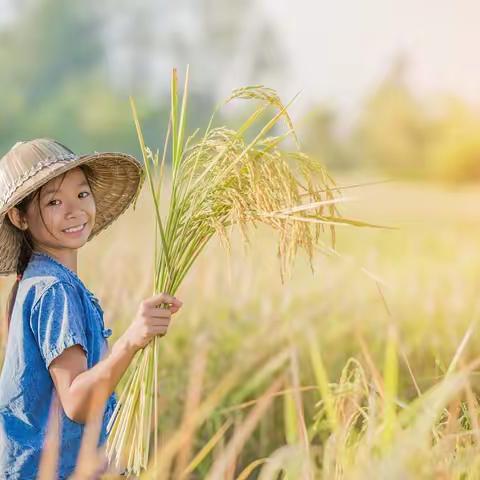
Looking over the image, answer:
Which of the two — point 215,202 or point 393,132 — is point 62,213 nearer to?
point 215,202

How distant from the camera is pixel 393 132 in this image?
24984mm

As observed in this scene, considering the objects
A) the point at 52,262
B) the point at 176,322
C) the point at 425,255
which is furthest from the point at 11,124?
the point at 52,262

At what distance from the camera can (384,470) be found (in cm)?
134

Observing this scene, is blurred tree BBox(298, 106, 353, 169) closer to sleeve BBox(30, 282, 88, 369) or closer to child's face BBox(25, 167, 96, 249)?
child's face BBox(25, 167, 96, 249)

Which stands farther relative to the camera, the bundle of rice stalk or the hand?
the bundle of rice stalk

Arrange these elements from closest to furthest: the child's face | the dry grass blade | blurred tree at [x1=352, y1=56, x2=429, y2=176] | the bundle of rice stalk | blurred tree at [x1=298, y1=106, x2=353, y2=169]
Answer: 1. the dry grass blade
2. the bundle of rice stalk
3. the child's face
4. blurred tree at [x1=352, y1=56, x2=429, y2=176]
5. blurred tree at [x1=298, y1=106, x2=353, y2=169]

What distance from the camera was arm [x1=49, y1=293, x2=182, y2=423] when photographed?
1807 millimetres

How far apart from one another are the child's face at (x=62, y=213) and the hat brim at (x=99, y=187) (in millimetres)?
48

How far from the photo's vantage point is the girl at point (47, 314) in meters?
1.90

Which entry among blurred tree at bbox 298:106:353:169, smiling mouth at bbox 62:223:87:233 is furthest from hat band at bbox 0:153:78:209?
blurred tree at bbox 298:106:353:169

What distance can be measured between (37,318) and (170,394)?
1.56 meters

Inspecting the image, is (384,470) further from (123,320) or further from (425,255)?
(425,255)

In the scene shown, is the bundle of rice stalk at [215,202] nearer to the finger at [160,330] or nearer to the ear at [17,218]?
the finger at [160,330]

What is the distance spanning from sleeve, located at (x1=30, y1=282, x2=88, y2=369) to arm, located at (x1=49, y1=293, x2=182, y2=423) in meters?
0.02
